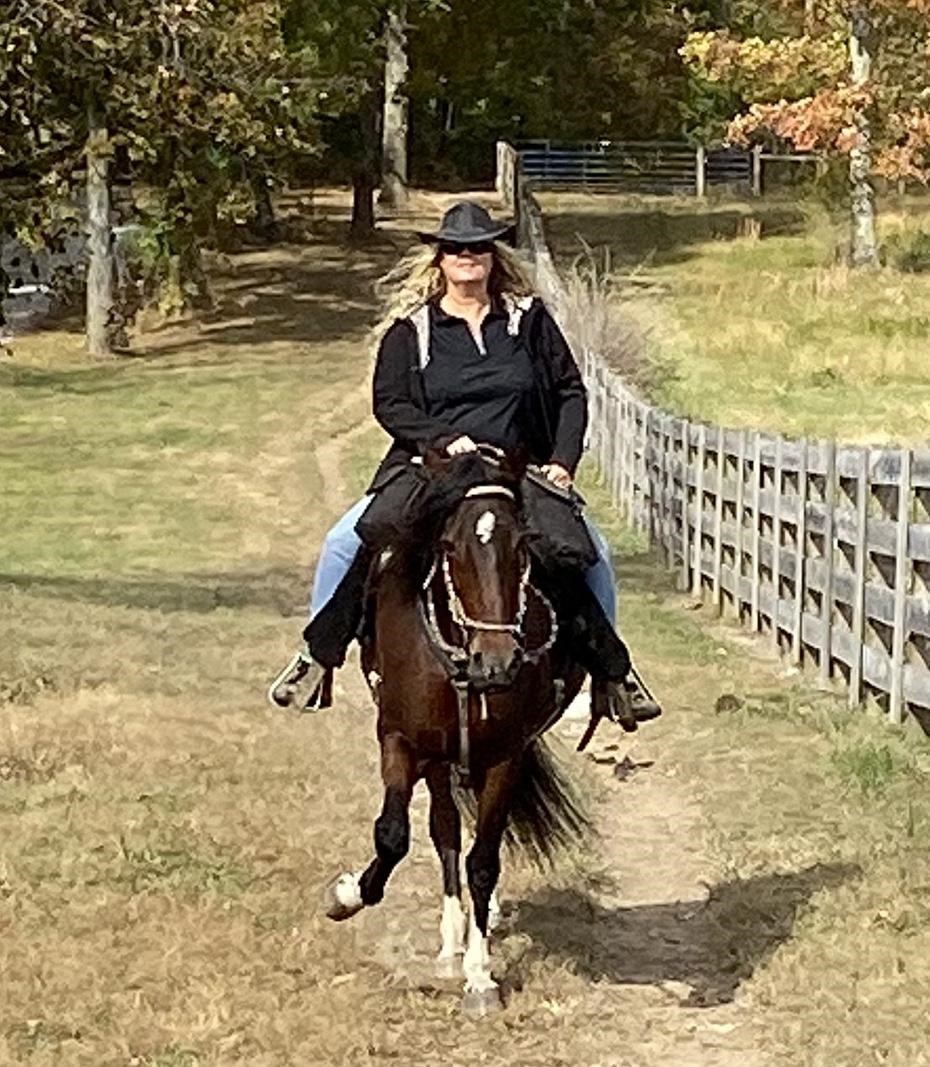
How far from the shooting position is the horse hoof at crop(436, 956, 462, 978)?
7.83 meters

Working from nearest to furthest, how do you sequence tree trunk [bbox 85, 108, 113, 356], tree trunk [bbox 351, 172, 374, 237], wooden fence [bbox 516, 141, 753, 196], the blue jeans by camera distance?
1. the blue jeans
2. tree trunk [bbox 85, 108, 113, 356]
3. tree trunk [bbox 351, 172, 374, 237]
4. wooden fence [bbox 516, 141, 753, 196]

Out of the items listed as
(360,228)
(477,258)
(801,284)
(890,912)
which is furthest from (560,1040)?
(360,228)

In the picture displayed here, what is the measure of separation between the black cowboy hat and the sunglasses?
1 cm

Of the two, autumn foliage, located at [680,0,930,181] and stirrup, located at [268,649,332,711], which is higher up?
autumn foliage, located at [680,0,930,181]

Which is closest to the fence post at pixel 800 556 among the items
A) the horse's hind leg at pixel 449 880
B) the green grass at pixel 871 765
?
the green grass at pixel 871 765

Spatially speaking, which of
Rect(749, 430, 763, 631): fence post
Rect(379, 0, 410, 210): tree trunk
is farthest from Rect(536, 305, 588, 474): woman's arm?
Rect(379, 0, 410, 210): tree trunk

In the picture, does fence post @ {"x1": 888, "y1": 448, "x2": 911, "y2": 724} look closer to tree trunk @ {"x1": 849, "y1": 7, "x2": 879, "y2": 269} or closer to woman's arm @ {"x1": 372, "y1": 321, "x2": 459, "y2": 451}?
woman's arm @ {"x1": 372, "y1": 321, "x2": 459, "y2": 451}

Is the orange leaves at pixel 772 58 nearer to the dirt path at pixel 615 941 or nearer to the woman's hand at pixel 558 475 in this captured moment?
the dirt path at pixel 615 941

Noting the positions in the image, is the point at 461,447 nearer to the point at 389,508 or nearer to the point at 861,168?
the point at 389,508

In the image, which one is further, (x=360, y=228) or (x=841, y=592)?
(x=360, y=228)

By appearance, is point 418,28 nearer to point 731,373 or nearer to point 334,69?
point 334,69

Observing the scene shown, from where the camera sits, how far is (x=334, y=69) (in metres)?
45.6

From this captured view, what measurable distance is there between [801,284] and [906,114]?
3684 mm

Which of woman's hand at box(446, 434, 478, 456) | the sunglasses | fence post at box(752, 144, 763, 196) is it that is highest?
fence post at box(752, 144, 763, 196)
